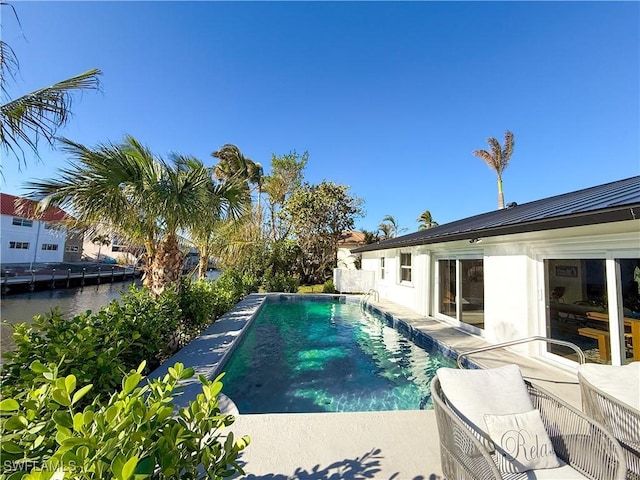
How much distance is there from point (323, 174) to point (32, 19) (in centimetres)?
2235

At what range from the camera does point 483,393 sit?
2.88m

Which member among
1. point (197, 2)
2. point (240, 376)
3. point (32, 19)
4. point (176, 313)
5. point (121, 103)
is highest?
point (197, 2)

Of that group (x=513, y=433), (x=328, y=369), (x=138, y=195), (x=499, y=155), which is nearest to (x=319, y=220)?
(x=499, y=155)

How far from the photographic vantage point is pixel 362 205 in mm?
26641

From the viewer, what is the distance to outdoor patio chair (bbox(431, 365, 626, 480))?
2273mm

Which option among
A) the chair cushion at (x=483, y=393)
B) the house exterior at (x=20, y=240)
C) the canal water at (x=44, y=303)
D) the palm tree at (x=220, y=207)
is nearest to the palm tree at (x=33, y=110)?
the palm tree at (x=220, y=207)

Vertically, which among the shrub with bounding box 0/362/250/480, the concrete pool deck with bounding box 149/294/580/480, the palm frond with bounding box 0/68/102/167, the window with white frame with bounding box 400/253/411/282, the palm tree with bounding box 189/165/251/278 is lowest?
the concrete pool deck with bounding box 149/294/580/480

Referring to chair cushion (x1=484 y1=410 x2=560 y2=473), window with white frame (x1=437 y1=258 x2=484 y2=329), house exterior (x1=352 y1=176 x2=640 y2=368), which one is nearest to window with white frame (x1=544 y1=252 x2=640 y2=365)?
house exterior (x1=352 y1=176 x2=640 y2=368)

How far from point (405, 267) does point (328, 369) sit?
8491mm

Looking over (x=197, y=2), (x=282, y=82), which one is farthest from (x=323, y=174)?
(x=197, y=2)

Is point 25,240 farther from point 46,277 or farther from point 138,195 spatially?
point 138,195

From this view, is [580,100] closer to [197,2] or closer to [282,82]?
[282,82]

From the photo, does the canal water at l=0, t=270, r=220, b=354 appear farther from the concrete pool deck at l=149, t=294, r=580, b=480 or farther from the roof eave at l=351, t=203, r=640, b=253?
the roof eave at l=351, t=203, r=640, b=253

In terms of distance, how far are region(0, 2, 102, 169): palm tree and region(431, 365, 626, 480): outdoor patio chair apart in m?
7.30
